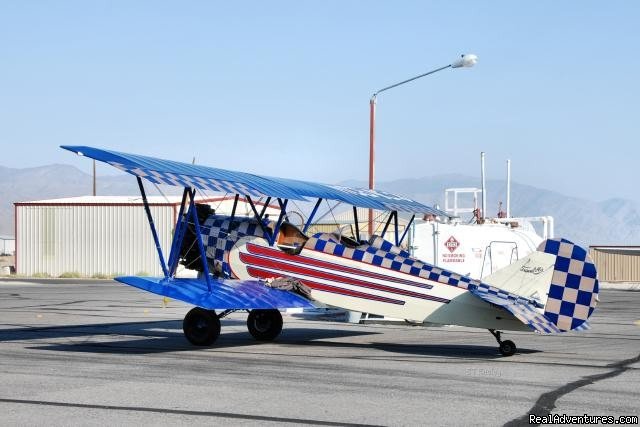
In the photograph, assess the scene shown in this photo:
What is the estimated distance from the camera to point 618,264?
55750 mm

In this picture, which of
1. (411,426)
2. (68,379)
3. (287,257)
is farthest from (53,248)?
(411,426)

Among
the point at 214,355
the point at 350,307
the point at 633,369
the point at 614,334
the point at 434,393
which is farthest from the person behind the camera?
the point at 614,334

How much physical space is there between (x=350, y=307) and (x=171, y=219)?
118 feet

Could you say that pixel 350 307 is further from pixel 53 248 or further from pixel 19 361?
pixel 53 248

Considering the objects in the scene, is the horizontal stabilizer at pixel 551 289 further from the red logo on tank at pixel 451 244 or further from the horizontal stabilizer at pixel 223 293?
the red logo on tank at pixel 451 244

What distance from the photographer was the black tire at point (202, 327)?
1462 centimetres

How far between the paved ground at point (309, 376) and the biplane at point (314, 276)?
2.05 ft

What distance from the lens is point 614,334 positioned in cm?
1820

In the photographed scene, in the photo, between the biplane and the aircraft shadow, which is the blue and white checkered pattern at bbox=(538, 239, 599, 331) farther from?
the aircraft shadow

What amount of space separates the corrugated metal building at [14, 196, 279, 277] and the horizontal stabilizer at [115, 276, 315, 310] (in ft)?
113

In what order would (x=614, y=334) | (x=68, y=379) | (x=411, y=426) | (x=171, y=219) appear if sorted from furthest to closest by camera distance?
(x=171, y=219), (x=614, y=334), (x=68, y=379), (x=411, y=426)

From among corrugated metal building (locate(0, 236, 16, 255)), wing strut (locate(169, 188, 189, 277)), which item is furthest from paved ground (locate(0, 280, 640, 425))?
corrugated metal building (locate(0, 236, 16, 255))

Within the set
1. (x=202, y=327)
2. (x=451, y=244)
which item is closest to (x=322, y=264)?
(x=202, y=327)

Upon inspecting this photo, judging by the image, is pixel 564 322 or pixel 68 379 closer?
pixel 68 379
